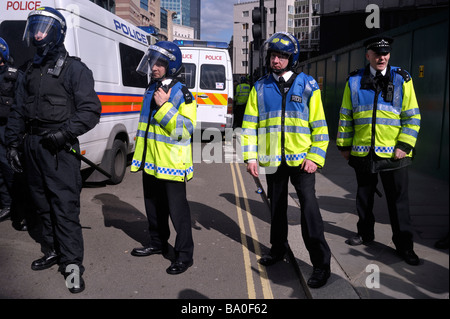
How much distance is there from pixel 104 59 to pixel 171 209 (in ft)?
11.8

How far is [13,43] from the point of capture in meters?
5.67

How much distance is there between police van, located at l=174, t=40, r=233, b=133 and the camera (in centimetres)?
1248

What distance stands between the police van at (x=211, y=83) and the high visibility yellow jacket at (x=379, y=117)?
28.6 feet

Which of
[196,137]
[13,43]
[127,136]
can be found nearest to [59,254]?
[13,43]

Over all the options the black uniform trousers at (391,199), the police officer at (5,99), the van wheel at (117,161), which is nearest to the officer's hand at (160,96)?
the black uniform trousers at (391,199)

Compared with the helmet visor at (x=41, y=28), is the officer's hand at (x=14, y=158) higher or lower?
lower

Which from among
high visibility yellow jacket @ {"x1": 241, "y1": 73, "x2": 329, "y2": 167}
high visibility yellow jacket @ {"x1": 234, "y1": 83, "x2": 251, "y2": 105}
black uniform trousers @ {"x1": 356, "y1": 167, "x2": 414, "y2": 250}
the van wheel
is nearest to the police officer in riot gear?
the van wheel

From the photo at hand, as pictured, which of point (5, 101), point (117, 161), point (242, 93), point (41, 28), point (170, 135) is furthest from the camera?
point (242, 93)

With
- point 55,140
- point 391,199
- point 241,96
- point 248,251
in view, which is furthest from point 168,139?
point 241,96

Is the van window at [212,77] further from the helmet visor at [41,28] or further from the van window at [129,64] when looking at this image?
the helmet visor at [41,28]

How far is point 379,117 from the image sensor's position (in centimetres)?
362

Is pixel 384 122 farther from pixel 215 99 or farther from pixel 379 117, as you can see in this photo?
pixel 215 99

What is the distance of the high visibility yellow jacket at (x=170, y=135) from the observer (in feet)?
11.3

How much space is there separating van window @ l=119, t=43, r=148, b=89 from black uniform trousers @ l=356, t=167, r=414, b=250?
4.42 meters
